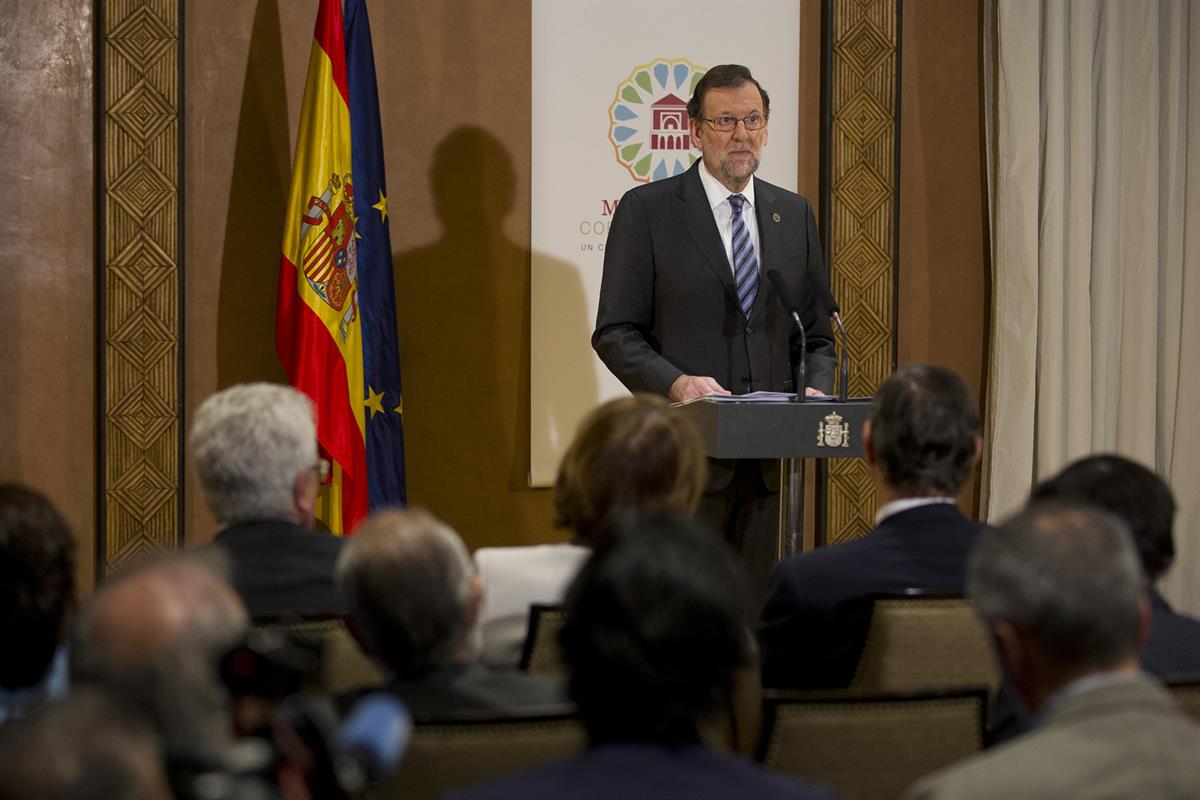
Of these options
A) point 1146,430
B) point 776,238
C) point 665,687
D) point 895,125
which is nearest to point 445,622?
point 665,687

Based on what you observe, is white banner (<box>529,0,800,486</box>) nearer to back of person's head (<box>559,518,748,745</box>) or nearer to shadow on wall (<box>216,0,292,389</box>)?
shadow on wall (<box>216,0,292,389</box>)

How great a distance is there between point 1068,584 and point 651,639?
536 mm

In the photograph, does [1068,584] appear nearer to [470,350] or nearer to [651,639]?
[651,639]

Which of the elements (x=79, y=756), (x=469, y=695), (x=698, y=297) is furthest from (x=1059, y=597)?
(x=698, y=297)

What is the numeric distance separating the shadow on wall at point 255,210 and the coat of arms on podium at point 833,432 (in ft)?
8.30

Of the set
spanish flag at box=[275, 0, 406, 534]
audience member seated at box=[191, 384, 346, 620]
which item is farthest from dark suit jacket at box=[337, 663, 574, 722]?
spanish flag at box=[275, 0, 406, 534]

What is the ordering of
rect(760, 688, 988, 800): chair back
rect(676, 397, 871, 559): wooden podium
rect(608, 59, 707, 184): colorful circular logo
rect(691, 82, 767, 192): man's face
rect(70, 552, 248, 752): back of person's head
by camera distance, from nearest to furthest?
rect(70, 552, 248, 752): back of person's head < rect(760, 688, 988, 800): chair back < rect(676, 397, 871, 559): wooden podium < rect(691, 82, 767, 192): man's face < rect(608, 59, 707, 184): colorful circular logo

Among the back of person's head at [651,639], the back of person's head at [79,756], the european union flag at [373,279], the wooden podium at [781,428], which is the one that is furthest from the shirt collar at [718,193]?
the back of person's head at [79,756]

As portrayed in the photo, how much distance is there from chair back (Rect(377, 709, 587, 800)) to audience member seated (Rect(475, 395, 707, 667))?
712mm

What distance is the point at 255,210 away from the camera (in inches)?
213

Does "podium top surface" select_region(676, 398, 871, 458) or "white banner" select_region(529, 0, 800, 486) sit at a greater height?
"white banner" select_region(529, 0, 800, 486)

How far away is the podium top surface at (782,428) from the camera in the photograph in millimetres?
3666

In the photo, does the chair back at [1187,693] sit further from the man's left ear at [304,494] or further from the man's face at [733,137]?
the man's face at [733,137]

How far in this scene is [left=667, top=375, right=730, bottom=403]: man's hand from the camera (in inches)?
161
